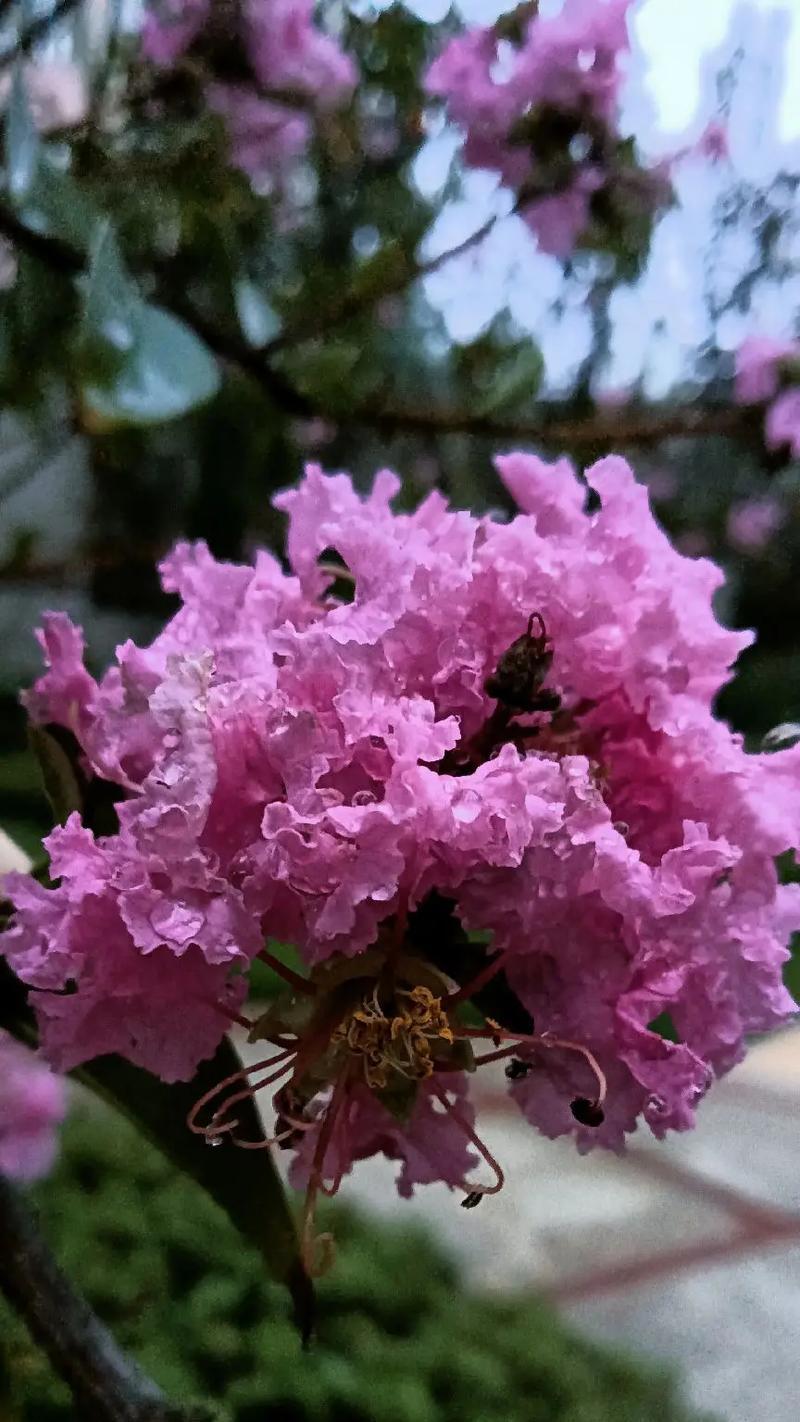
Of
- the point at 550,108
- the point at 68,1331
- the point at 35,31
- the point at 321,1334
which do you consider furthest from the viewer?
the point at 321,1334

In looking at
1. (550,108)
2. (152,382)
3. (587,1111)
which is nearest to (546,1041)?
(587,1111)

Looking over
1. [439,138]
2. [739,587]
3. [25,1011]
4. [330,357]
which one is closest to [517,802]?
[25,1011]

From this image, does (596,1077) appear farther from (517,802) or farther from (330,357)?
(330,357)

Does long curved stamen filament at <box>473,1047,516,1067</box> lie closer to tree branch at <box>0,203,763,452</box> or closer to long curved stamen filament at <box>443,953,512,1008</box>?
long curved stamen filament at <box>443,953,512,1008</box>

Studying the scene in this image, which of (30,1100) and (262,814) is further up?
(262,814)

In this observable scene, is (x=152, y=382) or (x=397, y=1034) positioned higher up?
(x=152, y=382)

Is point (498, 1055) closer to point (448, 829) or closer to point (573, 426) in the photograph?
point (448, 829)
